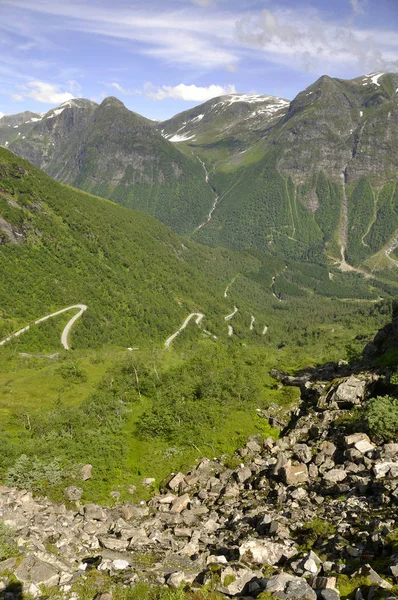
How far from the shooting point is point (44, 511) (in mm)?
43312

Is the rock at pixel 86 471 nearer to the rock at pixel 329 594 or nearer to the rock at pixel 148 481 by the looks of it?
the rock at pixel 148 481

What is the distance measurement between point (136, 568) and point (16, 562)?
886 centimetres

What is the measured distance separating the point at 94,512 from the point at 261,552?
21.4 meters

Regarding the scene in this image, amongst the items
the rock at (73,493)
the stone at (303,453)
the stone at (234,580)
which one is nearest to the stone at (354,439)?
the stone at (303,453)

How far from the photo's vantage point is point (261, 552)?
103 feet

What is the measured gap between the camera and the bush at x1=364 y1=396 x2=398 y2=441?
49094 mm

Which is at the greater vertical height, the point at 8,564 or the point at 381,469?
the point at 8,564

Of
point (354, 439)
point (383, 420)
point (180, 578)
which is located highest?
point (180, 578)

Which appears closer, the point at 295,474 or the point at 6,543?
the point at 6,543

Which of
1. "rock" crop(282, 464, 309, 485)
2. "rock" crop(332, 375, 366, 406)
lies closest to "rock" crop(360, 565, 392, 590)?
"rock" crop(282, 464, 309, 485)

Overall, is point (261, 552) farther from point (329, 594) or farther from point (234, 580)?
point (329, 594)

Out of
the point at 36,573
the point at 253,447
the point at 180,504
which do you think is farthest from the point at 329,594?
the point at 253,447

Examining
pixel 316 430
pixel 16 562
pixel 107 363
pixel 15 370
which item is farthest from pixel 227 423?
pixel 15 370

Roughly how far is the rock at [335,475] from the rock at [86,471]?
30.8m
